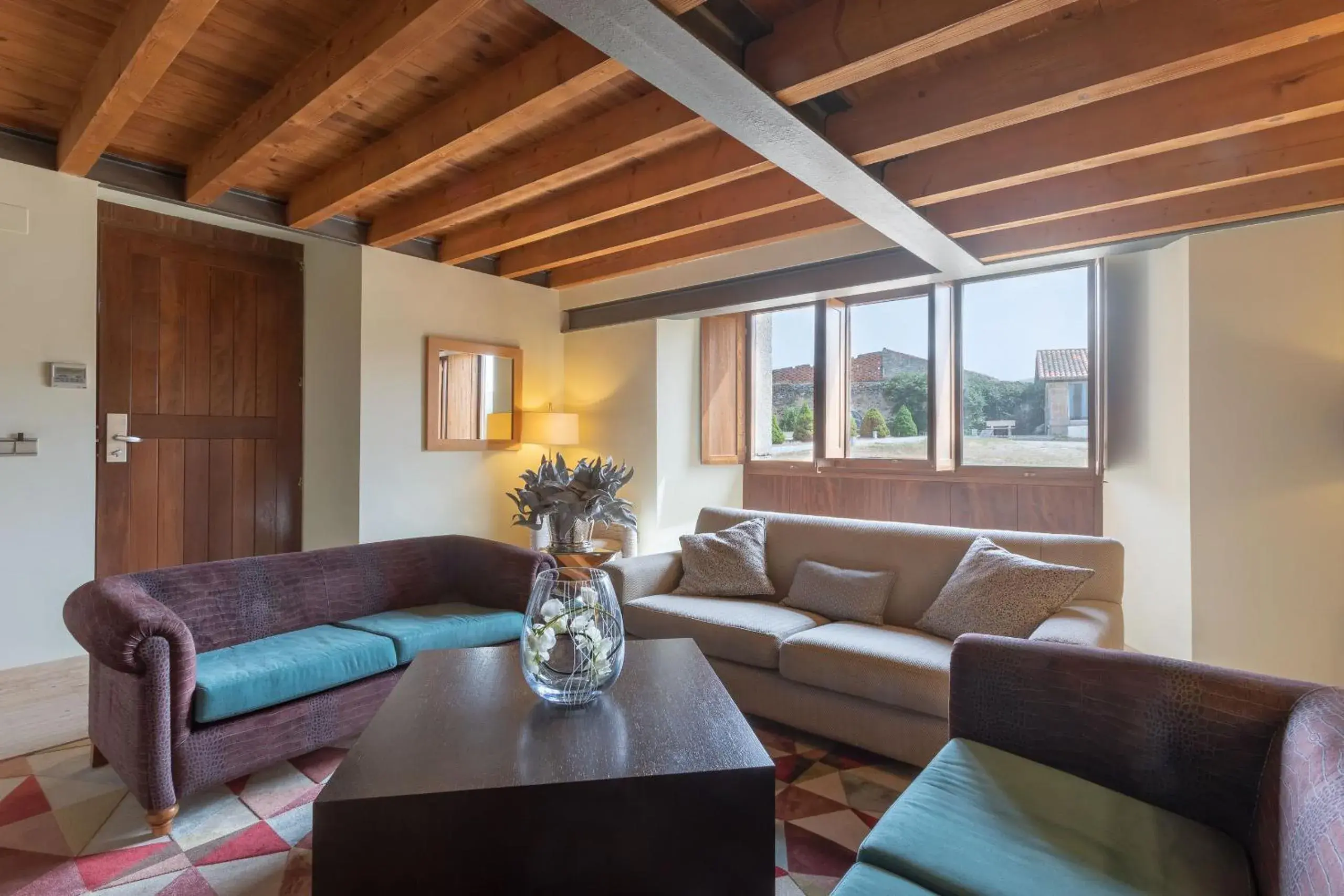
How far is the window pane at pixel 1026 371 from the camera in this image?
153 inches

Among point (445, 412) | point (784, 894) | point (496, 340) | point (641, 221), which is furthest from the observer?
point (496, 340)

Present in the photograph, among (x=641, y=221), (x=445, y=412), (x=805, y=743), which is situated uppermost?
(x=641, y=221)

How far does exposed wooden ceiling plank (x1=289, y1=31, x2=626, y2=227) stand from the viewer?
222 cm

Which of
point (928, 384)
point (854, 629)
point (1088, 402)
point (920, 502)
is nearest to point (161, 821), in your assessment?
point (854, 629)

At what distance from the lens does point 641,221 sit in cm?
383

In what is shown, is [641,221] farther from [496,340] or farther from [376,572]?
[376,572]

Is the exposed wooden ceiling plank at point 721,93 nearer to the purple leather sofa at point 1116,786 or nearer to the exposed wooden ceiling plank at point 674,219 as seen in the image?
the exposed wooden ceiling plank at point 674,219

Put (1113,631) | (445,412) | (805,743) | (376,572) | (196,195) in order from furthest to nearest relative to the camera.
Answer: (445,412)
(196,195)
(376,572)
(805,743)
(1113,631)

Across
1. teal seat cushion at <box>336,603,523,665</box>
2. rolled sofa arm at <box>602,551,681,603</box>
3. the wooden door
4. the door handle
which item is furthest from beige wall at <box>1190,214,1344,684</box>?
the door handle

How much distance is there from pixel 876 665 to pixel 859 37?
6.52 ft

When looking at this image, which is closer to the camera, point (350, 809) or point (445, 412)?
point (350, 809)

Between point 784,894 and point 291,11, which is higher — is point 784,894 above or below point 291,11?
below

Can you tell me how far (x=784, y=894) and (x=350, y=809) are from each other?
1083 mm

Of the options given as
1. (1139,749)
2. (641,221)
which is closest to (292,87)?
(641,221)
